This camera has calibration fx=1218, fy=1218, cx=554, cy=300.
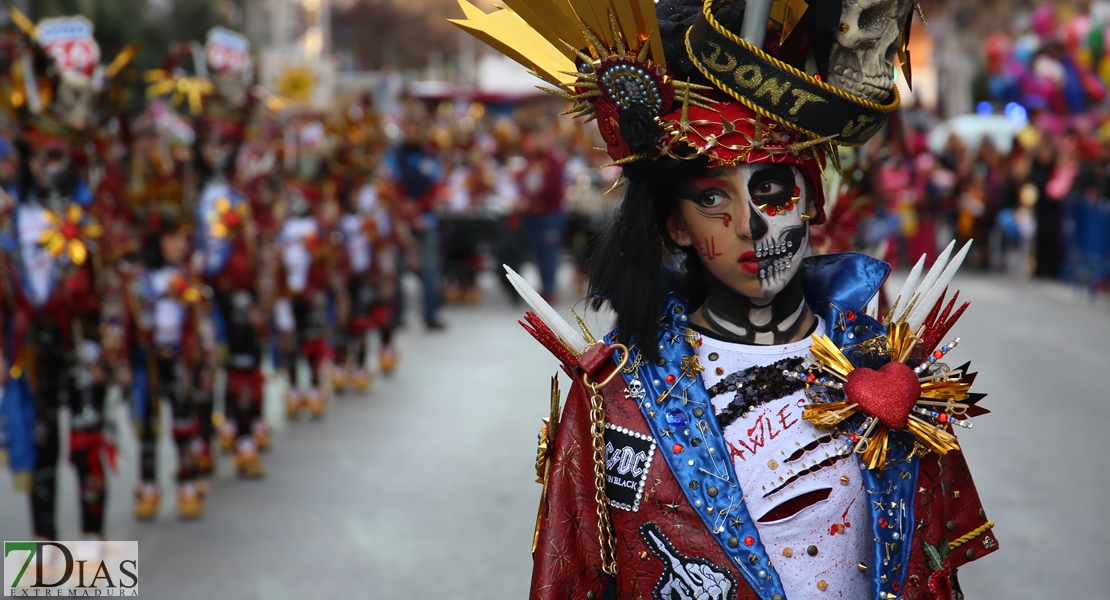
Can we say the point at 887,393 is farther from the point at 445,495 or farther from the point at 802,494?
the point at 445,495

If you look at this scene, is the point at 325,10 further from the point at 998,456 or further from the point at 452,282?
the point at 998,456

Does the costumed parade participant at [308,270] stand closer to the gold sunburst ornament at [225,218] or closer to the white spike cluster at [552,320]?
the gold sunburst ornament at [225,218]

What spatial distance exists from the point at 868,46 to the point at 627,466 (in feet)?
3.20

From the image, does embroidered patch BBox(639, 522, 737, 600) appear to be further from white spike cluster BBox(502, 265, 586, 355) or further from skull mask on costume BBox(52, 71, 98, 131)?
skull mask on costume BBox(52, 71, 98, 131)

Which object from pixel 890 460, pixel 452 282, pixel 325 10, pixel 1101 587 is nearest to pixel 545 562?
pixel 890 460

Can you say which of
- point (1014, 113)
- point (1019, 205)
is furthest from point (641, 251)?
point (1014, 113)

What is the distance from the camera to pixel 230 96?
27.4ft

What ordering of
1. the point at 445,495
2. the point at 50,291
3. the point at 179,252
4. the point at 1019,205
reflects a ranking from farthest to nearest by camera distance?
the point at 1019,205, the point at 445,495, the point at 179,252, the point at 50,291

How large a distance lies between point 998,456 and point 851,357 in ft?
20.2

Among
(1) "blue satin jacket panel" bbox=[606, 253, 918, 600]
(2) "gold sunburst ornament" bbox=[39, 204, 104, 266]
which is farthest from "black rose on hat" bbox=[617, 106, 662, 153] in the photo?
(2) "gold sunburst ornament" bbox=[39, 204, 104, 266]

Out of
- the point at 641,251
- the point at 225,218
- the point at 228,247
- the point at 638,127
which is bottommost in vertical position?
the point at 228,247

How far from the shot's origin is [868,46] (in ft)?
7.96

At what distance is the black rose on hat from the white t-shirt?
2.00 feet

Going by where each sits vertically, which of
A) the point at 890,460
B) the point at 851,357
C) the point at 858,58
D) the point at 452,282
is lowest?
the point at 452,282
